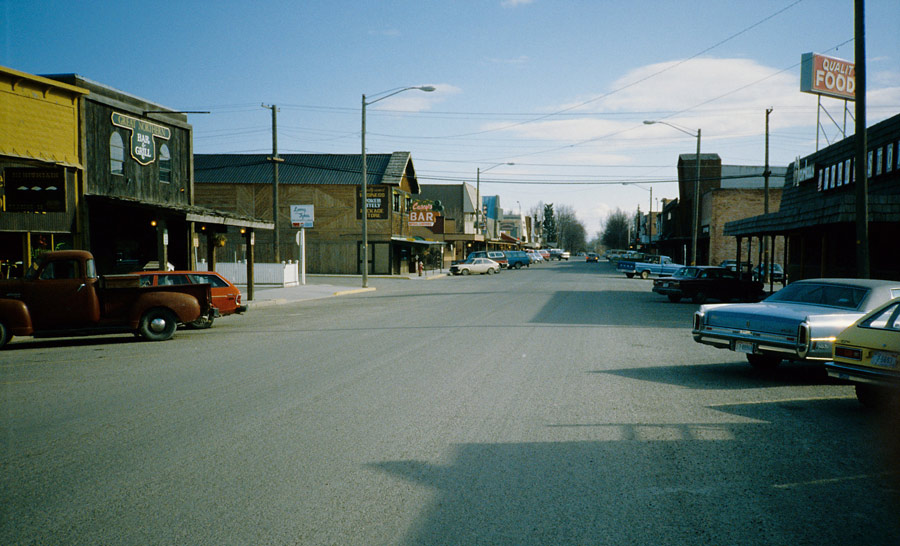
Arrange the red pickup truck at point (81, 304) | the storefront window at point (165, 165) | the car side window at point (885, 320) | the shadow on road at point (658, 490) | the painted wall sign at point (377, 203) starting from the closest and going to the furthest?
the shadow on road at point (658, 490) < the car side window at point (885, 320) < the red pickup truck at point (81, 304) < the storefront window at point (165, 165) < the painted wall sign at point (377, 203)

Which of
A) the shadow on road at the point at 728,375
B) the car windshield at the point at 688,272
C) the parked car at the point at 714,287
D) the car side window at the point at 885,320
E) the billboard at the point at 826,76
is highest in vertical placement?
the billboard at the point at 826,76

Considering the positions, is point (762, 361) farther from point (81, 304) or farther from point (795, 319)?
point (81, 304)

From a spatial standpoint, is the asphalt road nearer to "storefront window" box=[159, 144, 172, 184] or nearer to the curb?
"storefront window" box=[159, 144, 172, 184]

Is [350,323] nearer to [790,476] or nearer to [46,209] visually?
[46,209]

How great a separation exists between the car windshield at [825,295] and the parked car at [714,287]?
1442 cm

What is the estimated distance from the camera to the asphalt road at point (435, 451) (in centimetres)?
430

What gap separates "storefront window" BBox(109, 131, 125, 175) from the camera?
2053cm

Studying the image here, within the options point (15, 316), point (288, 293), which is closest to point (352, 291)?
point (288, 293)

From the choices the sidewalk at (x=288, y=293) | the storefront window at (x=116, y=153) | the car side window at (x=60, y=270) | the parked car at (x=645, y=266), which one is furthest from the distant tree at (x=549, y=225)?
the car side window at (x=60, y=270)

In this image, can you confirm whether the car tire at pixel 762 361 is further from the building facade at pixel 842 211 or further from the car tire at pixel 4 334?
the car tire at pixel 4 334

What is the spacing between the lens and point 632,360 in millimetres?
11359

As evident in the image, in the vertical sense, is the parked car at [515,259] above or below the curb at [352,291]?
above

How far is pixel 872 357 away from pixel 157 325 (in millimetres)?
12893

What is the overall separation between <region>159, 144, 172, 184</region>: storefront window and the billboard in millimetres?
32238
